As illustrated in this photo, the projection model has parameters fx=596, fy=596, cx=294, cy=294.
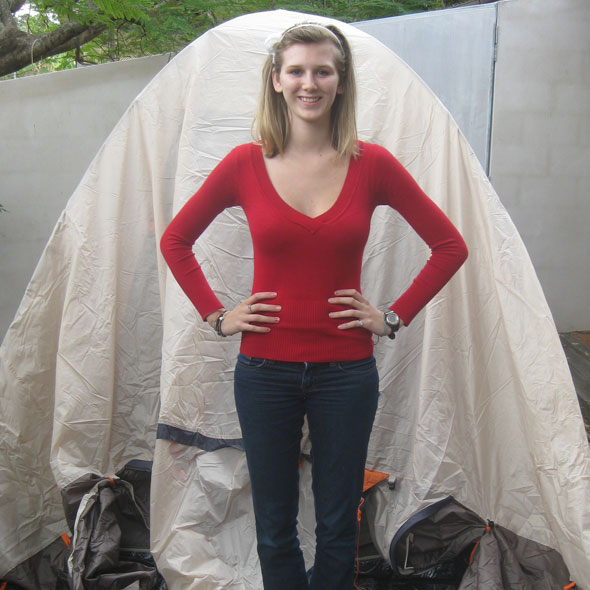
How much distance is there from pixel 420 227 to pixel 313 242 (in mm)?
330

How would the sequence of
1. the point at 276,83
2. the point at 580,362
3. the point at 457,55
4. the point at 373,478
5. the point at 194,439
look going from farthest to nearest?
1. the point at 580,362
2. the point at 457,55
3. the point at 373,478
4. the point at 194,439
5. the point at 276,83

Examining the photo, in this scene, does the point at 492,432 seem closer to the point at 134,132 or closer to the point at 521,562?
the point at 521,562

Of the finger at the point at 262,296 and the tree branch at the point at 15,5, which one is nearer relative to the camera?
the finger at the point at 262,296

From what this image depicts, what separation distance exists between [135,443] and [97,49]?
328cm

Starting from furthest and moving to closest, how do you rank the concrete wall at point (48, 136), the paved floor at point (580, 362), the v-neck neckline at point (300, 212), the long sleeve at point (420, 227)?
the concrete wall at point (48, 136)
the paved floor at point (580, 362)
the long sleeve at point (420, 227)
the v-neck neckline at point (300, 212)

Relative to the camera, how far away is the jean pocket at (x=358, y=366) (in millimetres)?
1475

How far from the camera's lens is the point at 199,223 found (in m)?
1.61

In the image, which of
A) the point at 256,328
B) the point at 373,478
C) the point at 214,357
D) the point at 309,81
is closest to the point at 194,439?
Result: the point at 214,357

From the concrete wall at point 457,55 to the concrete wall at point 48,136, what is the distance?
1311 millimetres

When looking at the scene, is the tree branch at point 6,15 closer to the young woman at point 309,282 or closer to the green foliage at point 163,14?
the green foliage at point 163,14

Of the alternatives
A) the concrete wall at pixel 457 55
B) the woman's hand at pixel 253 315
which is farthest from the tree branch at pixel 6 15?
the woman's hand at pixel 253 315

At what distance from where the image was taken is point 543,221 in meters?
3.39

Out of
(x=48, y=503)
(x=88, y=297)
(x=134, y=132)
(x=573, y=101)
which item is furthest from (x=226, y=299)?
(x=573, y=101)

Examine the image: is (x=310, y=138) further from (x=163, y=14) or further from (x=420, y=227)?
(x=163, y=14)
